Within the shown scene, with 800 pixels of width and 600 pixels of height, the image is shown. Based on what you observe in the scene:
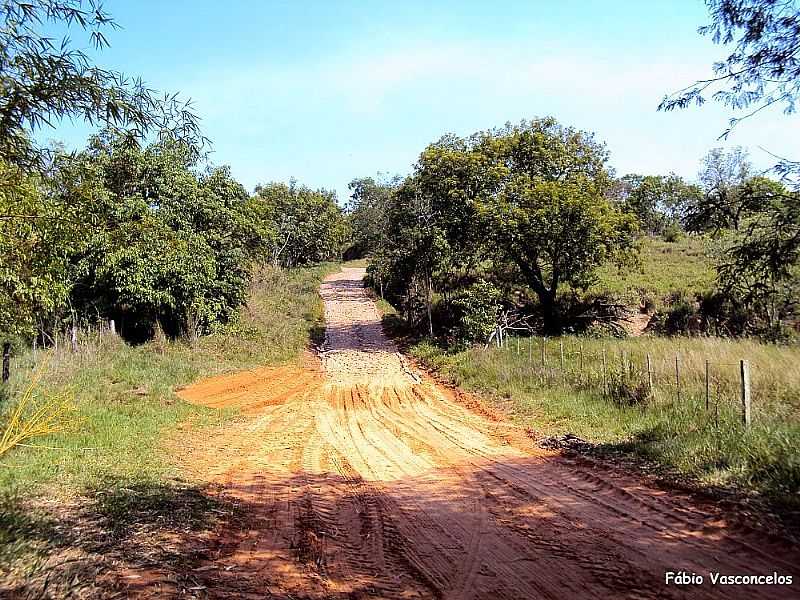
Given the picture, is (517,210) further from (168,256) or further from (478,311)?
(168,256)

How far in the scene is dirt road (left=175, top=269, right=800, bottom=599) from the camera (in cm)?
463

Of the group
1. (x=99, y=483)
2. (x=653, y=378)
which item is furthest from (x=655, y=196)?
(x=99, y=483)

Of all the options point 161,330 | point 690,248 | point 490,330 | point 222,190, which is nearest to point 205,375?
point 161,330

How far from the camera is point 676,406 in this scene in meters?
9.62

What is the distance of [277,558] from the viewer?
5254 mm

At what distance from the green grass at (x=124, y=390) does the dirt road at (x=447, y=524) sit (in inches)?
45.3

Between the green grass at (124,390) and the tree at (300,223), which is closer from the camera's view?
the green grass at (124,390)

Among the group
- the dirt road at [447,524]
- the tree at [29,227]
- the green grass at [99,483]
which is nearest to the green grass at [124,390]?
the green grass at [99,483]

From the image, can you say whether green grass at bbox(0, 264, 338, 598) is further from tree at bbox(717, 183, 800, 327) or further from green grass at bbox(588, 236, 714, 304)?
green grass at bbox(588, 236, 714, 304)

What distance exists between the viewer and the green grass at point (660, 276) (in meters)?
25.7

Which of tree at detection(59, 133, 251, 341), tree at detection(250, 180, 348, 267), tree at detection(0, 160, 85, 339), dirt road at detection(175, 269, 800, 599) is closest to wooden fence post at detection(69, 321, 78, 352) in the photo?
tree at detection(59, 133, 251, 341)

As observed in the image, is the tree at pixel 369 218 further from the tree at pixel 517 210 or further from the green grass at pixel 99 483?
the green grass at pixel 99 483

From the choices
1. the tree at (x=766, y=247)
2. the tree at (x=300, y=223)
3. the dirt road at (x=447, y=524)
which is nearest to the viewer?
the dirt road at (x=447, y=524)

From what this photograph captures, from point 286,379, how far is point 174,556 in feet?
43.4
